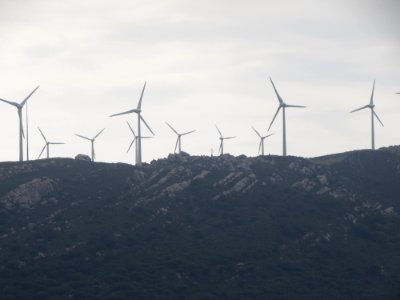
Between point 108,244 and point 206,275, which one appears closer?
point 206,275

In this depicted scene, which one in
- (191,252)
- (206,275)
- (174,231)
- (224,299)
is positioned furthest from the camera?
(174,231)

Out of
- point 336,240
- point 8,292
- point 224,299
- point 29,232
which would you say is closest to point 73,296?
point 8,292

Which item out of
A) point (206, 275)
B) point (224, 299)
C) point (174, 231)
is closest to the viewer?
point (224, 299)

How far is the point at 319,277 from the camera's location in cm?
17762

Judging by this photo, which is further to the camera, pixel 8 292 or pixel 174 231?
pixel 174 231

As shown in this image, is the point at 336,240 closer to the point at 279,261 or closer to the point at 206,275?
the point at 279,261

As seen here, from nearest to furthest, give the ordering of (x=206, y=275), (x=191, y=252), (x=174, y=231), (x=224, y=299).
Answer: (x=224, y=299), (x=206, y=275), (x=191, y=252), (x=174, y=231)

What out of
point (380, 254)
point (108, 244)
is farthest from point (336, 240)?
point (108, 244)

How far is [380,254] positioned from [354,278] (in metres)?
15.9

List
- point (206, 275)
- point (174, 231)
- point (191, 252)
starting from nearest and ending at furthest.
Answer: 1. point (206, 275)
2. point (191, 252)
3. point (174, 231)

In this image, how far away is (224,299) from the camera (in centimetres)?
16325

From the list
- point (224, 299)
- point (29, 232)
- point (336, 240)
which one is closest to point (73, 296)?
→ point (224, 299)

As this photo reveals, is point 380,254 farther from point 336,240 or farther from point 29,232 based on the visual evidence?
point 29,232

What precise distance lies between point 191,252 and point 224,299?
2532 cm
